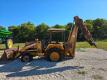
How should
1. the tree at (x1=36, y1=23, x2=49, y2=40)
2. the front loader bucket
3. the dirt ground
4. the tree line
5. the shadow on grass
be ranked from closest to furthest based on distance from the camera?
the dirt ground, the shadow on grass, the front loader bucket, the tree line, the tree at (x1=36, y1=23, x2=49, y2=40)

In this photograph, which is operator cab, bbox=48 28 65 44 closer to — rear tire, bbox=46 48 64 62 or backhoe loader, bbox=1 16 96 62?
backhoe loader, bbox=1 16 96 62

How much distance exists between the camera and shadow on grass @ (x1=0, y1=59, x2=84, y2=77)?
1526 cm

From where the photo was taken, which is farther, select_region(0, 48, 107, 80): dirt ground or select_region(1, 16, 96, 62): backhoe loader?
select_region(1, 16, 96, 62): backhoe loader

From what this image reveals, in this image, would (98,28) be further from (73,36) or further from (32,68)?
(32,68)

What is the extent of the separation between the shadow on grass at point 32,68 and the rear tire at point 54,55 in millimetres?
555

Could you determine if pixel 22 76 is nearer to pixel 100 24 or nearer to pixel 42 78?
pixel 42 78

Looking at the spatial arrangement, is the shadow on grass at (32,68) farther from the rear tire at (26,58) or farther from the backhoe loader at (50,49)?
the backhoe loader at (50,49)

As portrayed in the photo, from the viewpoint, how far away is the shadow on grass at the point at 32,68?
1526cm

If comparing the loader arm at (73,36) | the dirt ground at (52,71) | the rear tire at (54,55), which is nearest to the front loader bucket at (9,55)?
the dirt ground at (52,71)

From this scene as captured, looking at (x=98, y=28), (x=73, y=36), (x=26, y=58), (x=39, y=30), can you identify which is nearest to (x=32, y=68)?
(x=26, y=58)

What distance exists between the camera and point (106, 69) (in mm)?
15430

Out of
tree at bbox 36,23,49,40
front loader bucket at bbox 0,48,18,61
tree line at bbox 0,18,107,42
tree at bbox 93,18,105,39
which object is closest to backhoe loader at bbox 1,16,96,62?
front loader bucket at bbox 0,48,18,61

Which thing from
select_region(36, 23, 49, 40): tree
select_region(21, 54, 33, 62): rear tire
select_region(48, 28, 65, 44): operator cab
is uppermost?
select_region(36, 23, 49, 40): tree

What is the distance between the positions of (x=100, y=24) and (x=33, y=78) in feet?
232
